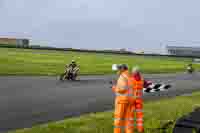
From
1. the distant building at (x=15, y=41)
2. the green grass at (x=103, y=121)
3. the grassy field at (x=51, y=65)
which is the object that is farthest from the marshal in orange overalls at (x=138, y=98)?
the distant building at (x=15, y=41)

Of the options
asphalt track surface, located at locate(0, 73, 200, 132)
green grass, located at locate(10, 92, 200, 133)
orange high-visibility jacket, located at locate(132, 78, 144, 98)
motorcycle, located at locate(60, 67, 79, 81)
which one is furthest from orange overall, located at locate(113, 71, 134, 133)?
motorcycle, located at locate(60, 67, 79, 81)

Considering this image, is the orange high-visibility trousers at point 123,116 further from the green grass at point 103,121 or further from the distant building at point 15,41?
the distant building at point 15,41

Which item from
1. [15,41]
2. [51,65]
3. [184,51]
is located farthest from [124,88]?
[184,51]

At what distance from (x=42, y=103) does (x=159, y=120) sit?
18.2 ft

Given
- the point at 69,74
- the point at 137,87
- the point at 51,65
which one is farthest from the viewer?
the point at 51,65

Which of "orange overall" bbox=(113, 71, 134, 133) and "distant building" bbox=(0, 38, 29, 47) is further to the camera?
"distant building" bbox=(0, 38, 29, 47)

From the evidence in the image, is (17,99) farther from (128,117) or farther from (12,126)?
(128,117)

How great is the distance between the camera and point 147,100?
18625mm

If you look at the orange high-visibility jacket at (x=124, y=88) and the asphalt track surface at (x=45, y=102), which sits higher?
the orange high-visibility jacket at (x=124, y=88)

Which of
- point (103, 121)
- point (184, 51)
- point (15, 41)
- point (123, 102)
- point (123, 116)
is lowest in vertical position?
point (184, 51)

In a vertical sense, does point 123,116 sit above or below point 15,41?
below

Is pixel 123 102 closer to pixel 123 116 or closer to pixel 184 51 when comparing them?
pixel 123 116

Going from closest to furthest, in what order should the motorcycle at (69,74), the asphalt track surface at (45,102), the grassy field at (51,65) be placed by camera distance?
the asphalt track surface at (45,102), the motorcycle at (69,74), the grassy field at (51,65)

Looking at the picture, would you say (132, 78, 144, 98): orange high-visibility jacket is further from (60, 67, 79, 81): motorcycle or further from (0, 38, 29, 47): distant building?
(0, 38, 29, 47): distant building
